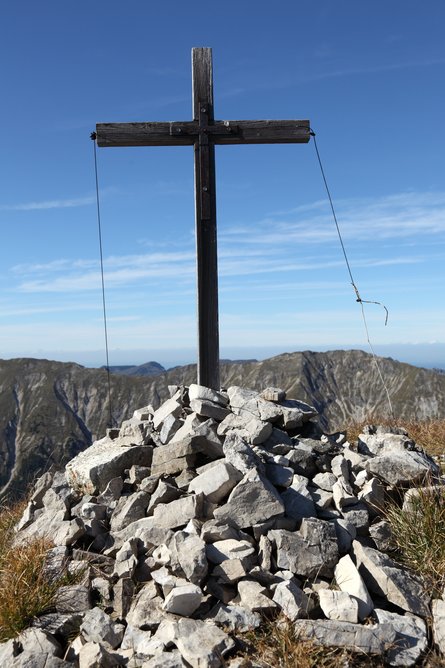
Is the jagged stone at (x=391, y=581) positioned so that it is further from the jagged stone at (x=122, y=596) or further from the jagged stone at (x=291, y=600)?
the jagged stone at (x=122, y=596)

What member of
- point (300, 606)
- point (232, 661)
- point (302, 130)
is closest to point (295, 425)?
point (300, 606)

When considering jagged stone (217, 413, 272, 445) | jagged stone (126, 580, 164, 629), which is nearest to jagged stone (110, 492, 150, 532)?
jagged stone (126, 580, 164, 629)

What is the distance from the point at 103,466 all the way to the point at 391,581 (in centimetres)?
485

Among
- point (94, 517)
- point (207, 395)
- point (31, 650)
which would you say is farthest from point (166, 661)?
point (207, 395)

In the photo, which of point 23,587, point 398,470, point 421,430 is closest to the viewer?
point 23,587

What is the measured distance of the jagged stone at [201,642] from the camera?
5312 mm

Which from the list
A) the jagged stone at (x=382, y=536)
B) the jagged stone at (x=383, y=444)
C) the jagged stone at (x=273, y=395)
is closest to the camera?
the jagged stone at (x=382, y=536)

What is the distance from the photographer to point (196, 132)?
1082 cm

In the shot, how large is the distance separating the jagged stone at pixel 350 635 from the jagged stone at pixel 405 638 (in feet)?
0.31

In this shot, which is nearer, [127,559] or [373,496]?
[127,559]

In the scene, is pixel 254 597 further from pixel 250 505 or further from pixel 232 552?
pixel 250 505

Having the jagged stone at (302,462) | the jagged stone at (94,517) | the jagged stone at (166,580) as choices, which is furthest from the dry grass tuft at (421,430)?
the jagged stone at (166,580)

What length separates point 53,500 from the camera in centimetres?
941

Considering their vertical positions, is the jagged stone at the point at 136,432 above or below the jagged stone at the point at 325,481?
above
